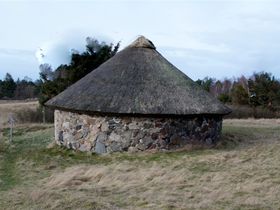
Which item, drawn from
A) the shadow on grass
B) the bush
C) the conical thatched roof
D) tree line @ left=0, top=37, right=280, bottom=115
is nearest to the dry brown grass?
tree line @ left=0, top=37, right=280, bottom=115

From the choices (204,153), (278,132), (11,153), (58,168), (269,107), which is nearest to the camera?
(58,168)

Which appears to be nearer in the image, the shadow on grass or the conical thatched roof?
the shadow on grass

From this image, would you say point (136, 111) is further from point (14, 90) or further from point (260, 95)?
point (14, 90)

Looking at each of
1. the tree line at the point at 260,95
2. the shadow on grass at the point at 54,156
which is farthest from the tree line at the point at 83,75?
the shadow on grass at the point at 54,156

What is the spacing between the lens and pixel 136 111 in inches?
517

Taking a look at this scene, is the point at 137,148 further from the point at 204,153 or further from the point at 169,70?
the point at 169,70

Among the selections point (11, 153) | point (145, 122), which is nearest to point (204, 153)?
point (145, 122)

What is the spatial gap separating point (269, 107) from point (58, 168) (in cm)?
2882

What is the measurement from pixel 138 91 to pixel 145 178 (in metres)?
4.37

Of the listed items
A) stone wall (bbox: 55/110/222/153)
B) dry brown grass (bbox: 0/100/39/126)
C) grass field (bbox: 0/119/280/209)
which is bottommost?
grass field (bbox: 0/119/280/209)

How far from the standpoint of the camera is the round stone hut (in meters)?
13.4

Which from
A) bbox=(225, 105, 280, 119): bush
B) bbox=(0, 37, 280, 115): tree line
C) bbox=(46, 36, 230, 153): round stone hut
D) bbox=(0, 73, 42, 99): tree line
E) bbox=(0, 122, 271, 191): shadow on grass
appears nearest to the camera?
bbox=(0, 122, 271, 191): shadow on grass

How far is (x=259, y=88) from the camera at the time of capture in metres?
39.5

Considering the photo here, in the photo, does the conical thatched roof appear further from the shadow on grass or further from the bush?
the bush
